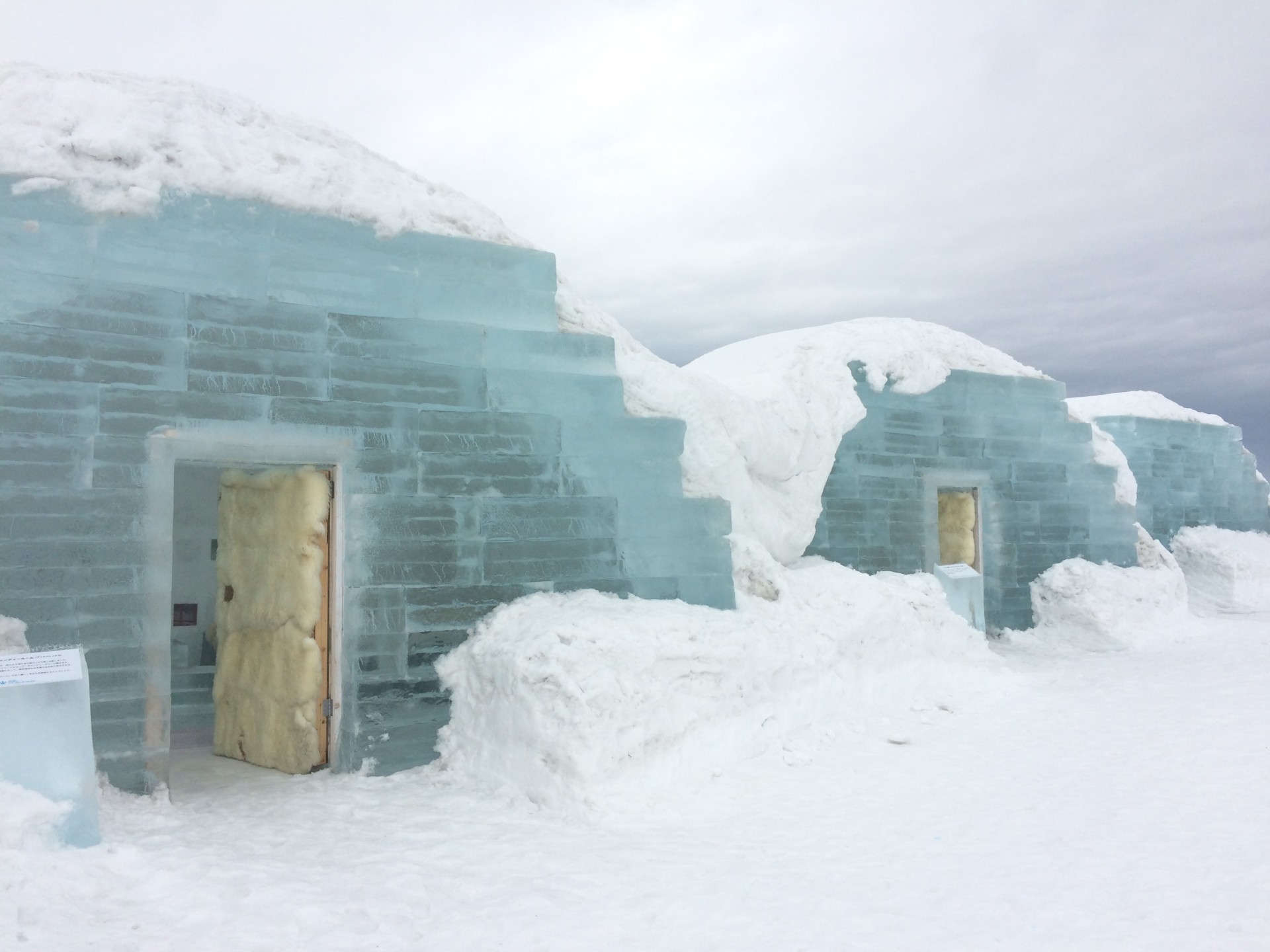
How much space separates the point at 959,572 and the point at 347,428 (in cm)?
658

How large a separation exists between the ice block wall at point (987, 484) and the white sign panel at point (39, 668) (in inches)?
274

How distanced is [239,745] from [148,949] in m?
3.66

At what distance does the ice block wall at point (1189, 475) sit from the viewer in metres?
15.7

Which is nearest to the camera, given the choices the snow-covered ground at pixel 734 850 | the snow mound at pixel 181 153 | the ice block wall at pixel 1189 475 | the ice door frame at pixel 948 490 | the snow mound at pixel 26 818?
the snow-covered ground at pixel 734 850

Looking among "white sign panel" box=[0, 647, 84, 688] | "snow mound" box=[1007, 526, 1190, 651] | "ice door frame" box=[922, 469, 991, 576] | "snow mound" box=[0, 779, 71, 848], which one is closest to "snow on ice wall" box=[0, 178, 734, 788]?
"white sign panel" box=[0, 647, 84, 688]

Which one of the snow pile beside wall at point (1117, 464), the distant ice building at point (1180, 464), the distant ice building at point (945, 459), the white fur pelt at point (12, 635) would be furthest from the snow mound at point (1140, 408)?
the white fur pelt at point (12, 635)

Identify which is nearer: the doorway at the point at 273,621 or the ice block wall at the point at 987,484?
the doorway at the point at 273,621

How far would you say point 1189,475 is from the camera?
53.9 feet

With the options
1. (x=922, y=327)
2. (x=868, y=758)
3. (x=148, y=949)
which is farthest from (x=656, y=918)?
(x=922, y=327)

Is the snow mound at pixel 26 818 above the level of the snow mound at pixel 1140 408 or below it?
below

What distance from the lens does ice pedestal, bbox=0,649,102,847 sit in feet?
13.5

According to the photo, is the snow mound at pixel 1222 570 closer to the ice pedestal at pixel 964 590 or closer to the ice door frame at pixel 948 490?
the ice door frame at pixel 948 490

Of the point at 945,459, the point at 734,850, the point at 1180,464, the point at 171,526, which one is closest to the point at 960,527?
the point at 945,459

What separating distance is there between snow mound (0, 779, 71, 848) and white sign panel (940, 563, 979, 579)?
7.99m
